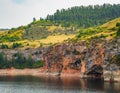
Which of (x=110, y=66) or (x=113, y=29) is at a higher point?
(x=113, y=29)

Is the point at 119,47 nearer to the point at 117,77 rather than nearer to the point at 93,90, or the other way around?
the point at 117,77

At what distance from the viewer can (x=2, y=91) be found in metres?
133

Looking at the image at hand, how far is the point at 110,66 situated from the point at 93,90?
2717 cm

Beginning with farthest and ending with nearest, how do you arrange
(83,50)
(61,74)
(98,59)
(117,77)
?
1. (61,74)
2. (83,50)
3. (98,59)
4. (117,77)

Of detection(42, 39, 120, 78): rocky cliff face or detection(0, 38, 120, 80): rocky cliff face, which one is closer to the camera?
detection(0, 38, 120, 80): rocky cliff face

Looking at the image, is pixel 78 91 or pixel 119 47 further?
pixel 119 47

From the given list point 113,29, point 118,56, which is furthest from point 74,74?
point 118,56

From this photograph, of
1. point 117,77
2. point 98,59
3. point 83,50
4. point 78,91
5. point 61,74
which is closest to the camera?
point 78,91

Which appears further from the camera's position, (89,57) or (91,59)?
(89,57)

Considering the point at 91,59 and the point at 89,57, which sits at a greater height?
the point at 89,57

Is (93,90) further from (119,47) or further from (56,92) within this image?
(119,47)

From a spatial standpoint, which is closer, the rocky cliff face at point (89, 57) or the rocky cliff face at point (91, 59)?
the rocky cliff face at point (91, 59)

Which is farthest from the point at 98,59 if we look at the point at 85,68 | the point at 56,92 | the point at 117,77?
the point at 56,92

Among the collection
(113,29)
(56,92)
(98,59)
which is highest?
(113,29)
